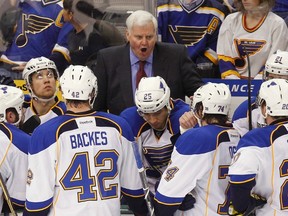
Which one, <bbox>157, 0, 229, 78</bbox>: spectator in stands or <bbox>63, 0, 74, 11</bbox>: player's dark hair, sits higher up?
<bbox>63, 0, 74, 11</bbox>: player's dark hair

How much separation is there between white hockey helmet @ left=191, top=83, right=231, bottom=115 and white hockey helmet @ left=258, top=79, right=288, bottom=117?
20cm

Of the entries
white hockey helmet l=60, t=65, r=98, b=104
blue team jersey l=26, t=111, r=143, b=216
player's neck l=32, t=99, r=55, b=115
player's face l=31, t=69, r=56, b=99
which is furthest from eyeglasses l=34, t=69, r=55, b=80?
blue team jersey l=26, t=111, r=143, b=216

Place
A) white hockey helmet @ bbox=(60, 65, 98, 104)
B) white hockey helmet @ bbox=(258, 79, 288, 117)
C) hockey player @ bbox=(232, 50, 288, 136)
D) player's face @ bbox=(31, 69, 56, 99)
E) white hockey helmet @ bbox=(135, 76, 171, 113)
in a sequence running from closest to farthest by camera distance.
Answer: white hockey helmet @ bbox=(258, 79, 288, 117), white hockey helmet @ bbox=(60, 65, 98, 104), white hockey helmet @ bbox=(135, 76, 171, 113), hockey player @ bbox=(232, 50, 288, 136), player's face @ bbox=(31, 69, 56, 99)

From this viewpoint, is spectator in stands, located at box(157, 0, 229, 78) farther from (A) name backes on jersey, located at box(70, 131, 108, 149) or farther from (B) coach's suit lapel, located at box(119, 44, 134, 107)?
(A) name backes on jersey, located at box(70, 131, 108, 149)

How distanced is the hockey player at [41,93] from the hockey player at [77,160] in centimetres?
96

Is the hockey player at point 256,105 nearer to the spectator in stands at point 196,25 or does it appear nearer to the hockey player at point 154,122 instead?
the hockey player at point 154,122

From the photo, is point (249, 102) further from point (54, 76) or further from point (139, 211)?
point (54, 76)

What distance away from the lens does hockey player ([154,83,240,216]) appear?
14.4 ft

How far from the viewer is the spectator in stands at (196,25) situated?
623 centimetres

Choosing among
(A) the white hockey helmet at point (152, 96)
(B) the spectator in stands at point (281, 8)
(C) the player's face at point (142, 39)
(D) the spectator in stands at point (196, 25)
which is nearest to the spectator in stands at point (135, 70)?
(C) the player's face at point (142, 39)

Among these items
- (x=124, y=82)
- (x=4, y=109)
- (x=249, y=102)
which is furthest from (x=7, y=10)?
(x=249, y=102)

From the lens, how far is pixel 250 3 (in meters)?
5.97

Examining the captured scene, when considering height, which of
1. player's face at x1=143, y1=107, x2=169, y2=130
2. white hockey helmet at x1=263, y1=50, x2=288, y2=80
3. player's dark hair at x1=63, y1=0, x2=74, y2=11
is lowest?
player's face at x1=143, y1=107, x2=169, y2=130

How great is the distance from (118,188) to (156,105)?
0.55 m
